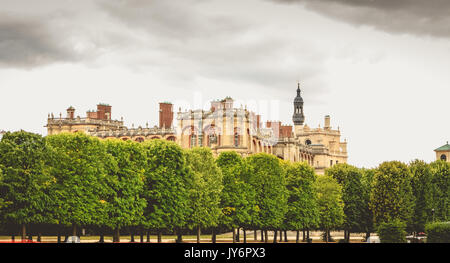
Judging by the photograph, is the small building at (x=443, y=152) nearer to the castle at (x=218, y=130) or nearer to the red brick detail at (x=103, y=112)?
the castle at (x=218, y=130)

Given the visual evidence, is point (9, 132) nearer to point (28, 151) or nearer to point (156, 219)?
point (28, 151)

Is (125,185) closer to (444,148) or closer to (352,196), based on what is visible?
(352,196)

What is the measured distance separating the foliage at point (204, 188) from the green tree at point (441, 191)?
87.9 feet

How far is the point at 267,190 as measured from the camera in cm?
8025

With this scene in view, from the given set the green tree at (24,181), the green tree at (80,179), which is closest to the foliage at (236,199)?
the green tree at (80,179)

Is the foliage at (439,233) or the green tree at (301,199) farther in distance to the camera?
the green tree at (301,199)

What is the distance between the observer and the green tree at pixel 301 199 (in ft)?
273

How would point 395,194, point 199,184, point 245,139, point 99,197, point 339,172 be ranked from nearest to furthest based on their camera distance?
point 99,197 → point 199,184 → point 395,194 → point 339,172 → point 245,139

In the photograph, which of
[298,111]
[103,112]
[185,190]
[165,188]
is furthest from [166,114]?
[165,188]

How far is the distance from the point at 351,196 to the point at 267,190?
14.0 metres

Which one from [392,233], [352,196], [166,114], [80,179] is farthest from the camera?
[166,114]
